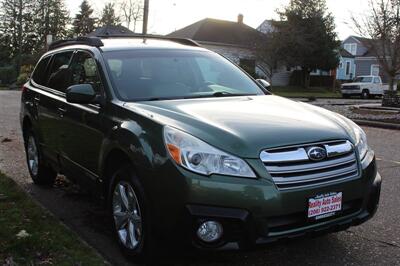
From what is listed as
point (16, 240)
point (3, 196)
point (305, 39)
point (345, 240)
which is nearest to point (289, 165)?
point (345, 240)

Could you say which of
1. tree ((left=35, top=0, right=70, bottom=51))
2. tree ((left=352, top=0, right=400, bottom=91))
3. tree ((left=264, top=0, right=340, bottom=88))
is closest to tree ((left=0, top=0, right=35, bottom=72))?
tree ((left=35, top=0, right=70, bottom=51))

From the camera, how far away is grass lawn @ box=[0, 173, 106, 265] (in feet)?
12.9

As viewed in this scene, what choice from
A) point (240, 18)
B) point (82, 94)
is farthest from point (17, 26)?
point (82, 94)

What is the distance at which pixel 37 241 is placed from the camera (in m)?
4.23

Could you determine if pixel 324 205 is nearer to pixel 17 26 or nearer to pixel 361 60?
pixel 361 60

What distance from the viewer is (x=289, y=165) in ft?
11.4

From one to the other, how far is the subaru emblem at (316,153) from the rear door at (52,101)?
9.37ft

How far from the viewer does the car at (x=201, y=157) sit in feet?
11.1

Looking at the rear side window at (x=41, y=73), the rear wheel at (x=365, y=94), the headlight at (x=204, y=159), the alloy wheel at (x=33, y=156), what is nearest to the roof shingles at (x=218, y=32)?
the rear wheel at (x=365, y=94)

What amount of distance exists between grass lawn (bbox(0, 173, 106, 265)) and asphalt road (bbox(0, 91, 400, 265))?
0.19 m

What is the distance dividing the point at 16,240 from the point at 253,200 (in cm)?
206

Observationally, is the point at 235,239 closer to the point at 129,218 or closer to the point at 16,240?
the point at 129,218

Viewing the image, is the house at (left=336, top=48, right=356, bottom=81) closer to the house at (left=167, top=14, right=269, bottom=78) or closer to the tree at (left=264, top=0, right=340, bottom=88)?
the tree at (left=264, top=0, right=340, bottom=88)

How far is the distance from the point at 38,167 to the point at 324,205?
4.05 metres
